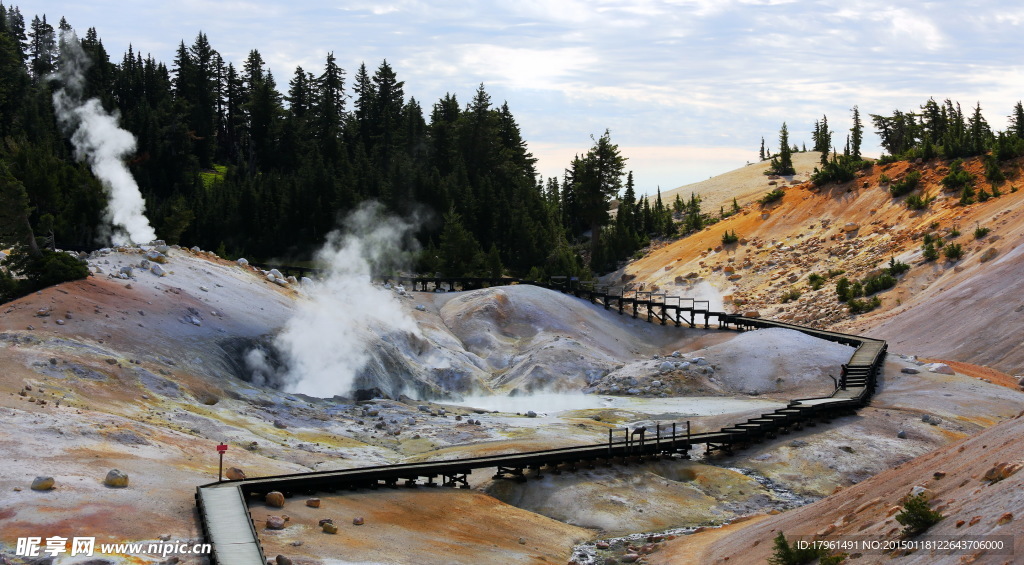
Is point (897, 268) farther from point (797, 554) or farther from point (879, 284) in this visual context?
point (797, 554)

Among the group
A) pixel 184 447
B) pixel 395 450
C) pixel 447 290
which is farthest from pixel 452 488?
pixel 447 290

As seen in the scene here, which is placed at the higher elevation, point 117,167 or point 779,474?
point 117,167

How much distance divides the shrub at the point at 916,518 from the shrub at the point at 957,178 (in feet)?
195

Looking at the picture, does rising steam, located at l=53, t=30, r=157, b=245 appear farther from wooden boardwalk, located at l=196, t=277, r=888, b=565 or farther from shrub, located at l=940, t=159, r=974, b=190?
shrub, located at l=940, t=159, r=974, b=190

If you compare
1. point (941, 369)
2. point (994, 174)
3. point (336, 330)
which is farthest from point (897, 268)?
point (336, 330)

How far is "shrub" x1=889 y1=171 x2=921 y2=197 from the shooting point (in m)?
75.3

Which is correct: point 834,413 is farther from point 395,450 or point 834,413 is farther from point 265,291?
point 265,291

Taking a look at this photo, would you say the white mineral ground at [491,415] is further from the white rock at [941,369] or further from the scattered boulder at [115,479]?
the white rock at [941,369]

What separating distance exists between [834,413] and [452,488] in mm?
16594

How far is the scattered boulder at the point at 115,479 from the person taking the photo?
20422 millimetres

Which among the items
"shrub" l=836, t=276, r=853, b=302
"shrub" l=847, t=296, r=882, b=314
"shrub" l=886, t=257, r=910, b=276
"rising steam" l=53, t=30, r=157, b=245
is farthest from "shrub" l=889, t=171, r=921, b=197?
"rising steam" l=53, t=30, r=157, b=245

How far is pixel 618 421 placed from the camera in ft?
124

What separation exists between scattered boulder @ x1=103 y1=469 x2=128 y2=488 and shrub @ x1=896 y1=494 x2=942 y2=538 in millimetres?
15039

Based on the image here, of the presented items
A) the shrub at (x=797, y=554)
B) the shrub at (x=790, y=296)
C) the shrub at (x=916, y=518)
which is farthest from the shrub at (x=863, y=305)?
the shrub at (x=916, y=518)
